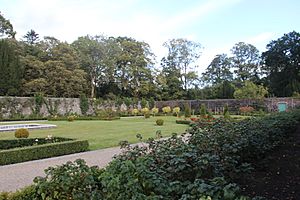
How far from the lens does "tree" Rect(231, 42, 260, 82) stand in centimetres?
4016

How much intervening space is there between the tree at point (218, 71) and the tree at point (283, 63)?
16.4 ft

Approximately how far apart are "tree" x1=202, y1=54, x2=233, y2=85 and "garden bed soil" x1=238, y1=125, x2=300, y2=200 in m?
37.0

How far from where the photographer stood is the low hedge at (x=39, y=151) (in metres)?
7.52

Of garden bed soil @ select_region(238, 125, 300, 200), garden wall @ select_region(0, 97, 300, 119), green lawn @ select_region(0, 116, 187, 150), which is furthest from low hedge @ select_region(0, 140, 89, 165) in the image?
garden wall @ select_region(0, 97, 300, 119)

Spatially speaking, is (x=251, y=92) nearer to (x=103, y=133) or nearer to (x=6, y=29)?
(x=103, y=133)

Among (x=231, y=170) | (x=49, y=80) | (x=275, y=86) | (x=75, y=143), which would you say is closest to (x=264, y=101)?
(x=275, y=86)

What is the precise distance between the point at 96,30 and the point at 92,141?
95.0 feet

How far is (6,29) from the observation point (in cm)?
3341

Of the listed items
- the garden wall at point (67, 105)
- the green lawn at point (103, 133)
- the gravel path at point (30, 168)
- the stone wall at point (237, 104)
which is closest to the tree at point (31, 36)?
the garden wall at point (67, 105)

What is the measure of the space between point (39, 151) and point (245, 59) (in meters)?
37.0

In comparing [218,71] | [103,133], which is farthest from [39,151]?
[218,71]

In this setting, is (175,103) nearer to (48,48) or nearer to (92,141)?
(48,48)

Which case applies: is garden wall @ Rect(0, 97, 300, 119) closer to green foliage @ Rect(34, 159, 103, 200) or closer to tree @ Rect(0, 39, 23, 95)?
tree @ Rect(0, 39, 23, 95)

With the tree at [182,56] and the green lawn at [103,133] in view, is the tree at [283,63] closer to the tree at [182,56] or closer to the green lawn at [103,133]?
the tree at [182,56]
